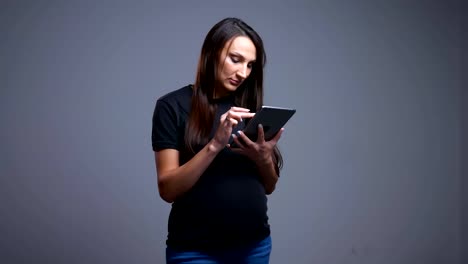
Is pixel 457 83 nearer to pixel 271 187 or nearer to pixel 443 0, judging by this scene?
pixel 443 0

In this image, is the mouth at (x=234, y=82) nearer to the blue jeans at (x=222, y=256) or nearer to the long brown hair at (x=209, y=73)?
the long brown hair at (x=209, y=73)

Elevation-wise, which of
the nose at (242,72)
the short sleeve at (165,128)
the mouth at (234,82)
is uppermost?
the nose at (242,72)

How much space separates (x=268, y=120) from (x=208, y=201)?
9.5 inches

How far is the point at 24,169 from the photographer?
2.06m

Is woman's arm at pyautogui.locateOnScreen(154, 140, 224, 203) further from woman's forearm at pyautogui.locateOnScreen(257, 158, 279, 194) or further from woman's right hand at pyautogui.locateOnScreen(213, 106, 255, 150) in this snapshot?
woman's forearm at pyautogui.locateOnScreen(257, 158, 279, 194)

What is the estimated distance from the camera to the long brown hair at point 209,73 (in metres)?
1.22

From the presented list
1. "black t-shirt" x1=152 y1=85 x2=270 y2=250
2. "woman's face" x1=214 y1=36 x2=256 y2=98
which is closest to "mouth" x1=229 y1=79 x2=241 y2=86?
"woman's face" x1=214 y1=36 x2=256 y2=98

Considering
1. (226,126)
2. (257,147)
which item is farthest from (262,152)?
(226,126)

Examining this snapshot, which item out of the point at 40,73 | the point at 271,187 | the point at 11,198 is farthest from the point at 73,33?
the point at 271,187

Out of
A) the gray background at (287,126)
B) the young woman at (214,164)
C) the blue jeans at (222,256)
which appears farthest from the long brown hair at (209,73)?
the gray background at (287,126)

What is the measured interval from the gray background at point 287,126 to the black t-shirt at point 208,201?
38.4 inches

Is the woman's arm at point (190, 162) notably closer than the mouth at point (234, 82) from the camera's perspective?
Yes

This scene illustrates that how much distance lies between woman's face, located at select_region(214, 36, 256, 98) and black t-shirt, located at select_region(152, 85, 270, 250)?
0.36 feet

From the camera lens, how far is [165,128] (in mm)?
1188
